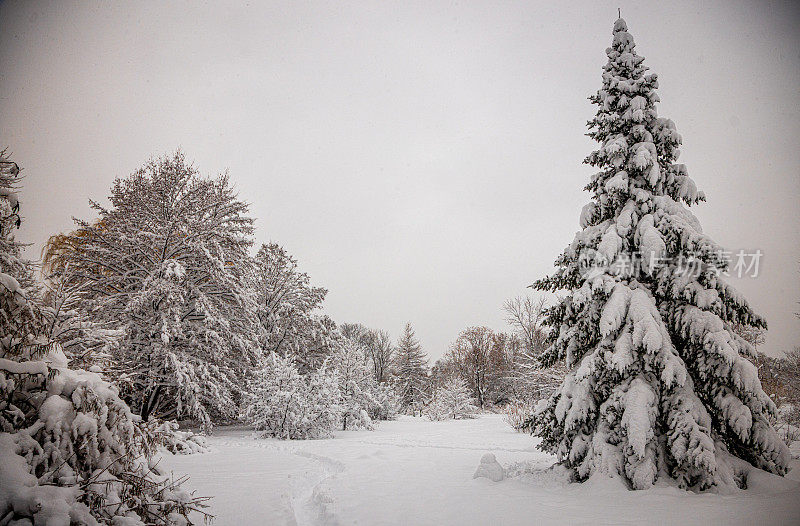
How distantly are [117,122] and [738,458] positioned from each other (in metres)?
19.1

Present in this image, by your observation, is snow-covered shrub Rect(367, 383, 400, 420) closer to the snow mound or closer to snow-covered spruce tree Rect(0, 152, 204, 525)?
the snow mound

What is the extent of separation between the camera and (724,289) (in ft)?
20.9

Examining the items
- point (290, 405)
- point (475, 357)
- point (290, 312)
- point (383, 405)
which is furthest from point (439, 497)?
point (475, 357)

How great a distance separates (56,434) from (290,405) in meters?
13.4

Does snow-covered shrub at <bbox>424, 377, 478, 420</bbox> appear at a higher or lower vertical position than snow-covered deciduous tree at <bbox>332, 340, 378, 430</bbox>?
lower

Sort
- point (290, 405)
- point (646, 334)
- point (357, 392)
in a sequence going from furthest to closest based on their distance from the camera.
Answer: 1. point (357, 392)
2. point (290, 405)
3. point (646, 334)

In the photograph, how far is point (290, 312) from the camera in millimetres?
22781

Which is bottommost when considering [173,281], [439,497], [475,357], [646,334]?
[439,497]

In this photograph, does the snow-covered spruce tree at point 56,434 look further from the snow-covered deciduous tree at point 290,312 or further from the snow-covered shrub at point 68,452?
the snow-covered deciduous tree at point 290,312

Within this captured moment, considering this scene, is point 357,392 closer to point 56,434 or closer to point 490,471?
point 490,471

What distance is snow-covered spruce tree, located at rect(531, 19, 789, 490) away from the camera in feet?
19.1

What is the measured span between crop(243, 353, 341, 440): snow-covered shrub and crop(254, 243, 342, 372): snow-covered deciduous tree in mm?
5499

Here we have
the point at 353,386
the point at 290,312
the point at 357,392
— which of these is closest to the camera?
the point at 353,386

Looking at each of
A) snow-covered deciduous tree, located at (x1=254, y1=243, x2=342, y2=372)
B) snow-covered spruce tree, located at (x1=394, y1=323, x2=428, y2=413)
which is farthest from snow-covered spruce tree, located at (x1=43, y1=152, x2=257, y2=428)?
snow-covered spruce tree, located at (x1=394, y1=323, x2=428, y2=413)
